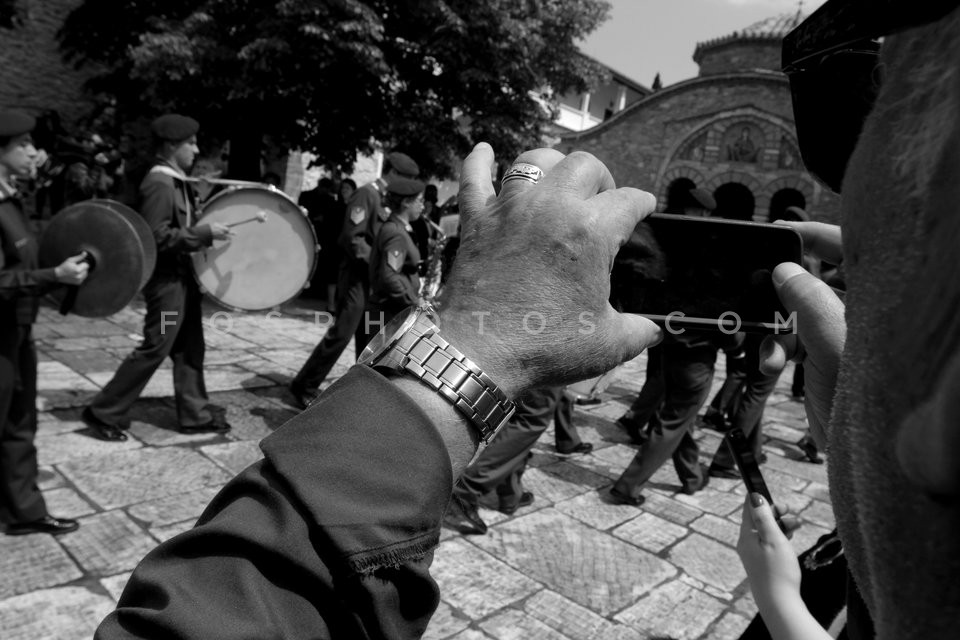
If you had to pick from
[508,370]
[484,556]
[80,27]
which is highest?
[80,27]

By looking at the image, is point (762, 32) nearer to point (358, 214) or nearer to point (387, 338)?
point (358, 214)

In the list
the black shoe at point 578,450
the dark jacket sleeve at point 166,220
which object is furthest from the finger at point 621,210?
the black shoe at point 578,450

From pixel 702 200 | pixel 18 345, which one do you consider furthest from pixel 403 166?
pixel 18 345

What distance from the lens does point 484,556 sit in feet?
11.7

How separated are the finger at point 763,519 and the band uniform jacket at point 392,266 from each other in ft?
12.8

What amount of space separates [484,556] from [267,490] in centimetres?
294

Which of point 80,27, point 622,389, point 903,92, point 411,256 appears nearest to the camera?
point 903,92

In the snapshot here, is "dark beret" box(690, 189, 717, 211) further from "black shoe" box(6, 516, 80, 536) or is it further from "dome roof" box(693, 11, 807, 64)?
"dome roof" box(693, 11, 807, 64)

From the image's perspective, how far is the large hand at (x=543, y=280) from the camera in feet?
2.93

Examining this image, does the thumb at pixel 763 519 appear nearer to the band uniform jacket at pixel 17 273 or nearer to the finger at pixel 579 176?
the finger at pixel 579 176

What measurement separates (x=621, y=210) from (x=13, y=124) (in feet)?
11.7

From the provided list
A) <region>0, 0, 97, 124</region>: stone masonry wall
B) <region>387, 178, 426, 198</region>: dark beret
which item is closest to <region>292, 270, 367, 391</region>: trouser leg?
<region>387, 178, 426, 198</region>: dark beret

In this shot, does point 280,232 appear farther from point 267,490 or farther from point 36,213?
point 36,213

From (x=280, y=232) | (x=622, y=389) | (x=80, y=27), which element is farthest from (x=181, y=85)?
(x=622, y=389)
